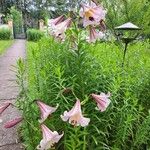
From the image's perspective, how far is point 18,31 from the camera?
44.8 meters

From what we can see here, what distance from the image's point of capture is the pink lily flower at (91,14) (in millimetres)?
2598

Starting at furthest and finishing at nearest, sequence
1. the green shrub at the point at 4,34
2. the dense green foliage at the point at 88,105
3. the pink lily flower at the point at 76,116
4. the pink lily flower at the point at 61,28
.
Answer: the green shrub at the point at 4,34, the dense green foliage at the point at 88,105, the pink lily flower at the point at 61,28, the pink lily flower at the point at 76,116

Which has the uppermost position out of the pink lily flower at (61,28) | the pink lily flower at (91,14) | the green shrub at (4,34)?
the pink lily flower at (91,14)

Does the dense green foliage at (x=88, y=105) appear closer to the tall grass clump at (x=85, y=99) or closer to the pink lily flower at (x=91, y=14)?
the tall grass clump at (x=85, y=99)

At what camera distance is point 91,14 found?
2594 millimetres

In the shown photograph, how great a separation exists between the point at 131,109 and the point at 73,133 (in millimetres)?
516

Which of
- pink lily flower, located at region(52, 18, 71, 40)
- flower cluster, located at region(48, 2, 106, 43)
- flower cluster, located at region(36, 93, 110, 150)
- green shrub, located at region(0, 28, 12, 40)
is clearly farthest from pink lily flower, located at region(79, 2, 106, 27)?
green shrub, located at region(0, 28, 12, 40)

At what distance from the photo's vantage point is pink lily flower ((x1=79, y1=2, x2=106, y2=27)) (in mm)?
2598

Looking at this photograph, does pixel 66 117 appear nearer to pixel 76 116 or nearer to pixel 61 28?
pixel 76 116

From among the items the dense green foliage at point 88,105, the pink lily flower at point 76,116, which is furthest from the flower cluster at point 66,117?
the dense green foliage at point 88,105

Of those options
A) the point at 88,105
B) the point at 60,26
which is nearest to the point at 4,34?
the point at 88,105

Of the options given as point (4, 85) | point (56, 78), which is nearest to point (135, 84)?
point (56, 78)

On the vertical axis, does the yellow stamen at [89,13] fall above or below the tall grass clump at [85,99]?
above

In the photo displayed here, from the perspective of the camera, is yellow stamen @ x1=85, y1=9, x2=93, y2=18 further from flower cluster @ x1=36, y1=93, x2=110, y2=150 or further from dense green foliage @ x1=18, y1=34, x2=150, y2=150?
flower cluster @ x1=36, y1=93, x2=110, y2=150
